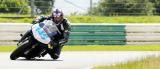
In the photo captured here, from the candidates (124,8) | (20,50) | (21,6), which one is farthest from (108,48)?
(21,6)

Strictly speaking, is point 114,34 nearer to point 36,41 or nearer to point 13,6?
point 13,6

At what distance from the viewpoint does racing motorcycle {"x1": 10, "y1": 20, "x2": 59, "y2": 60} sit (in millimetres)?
16436

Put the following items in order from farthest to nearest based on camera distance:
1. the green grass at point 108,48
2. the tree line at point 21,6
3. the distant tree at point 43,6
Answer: the distant tree at point 43,6 < the tree line at point 21,6 < the green grass at point 108,48

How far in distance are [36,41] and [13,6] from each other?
46.0ft

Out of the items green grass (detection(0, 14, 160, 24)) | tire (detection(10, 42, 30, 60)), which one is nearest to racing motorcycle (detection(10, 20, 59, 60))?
tire (detection(10, 42, 30, 60))

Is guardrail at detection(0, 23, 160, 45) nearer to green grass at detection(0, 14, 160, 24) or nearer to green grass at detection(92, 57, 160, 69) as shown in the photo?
green grass at detection(0, 14, 160, 24)

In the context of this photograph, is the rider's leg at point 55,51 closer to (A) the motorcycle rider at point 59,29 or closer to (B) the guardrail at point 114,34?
(A) the motorcycle rider at point 59,29

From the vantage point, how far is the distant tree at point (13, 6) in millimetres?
28694

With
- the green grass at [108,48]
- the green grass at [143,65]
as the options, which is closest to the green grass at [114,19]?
the green grass at [108,48]

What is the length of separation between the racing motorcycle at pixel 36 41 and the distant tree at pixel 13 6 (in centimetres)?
1136

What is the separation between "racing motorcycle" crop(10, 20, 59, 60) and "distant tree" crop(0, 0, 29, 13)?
1136 cm

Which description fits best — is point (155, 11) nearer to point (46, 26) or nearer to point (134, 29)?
point (134, 29)

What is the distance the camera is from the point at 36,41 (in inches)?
653

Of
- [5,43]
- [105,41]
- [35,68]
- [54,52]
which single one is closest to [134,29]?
[105,41]
